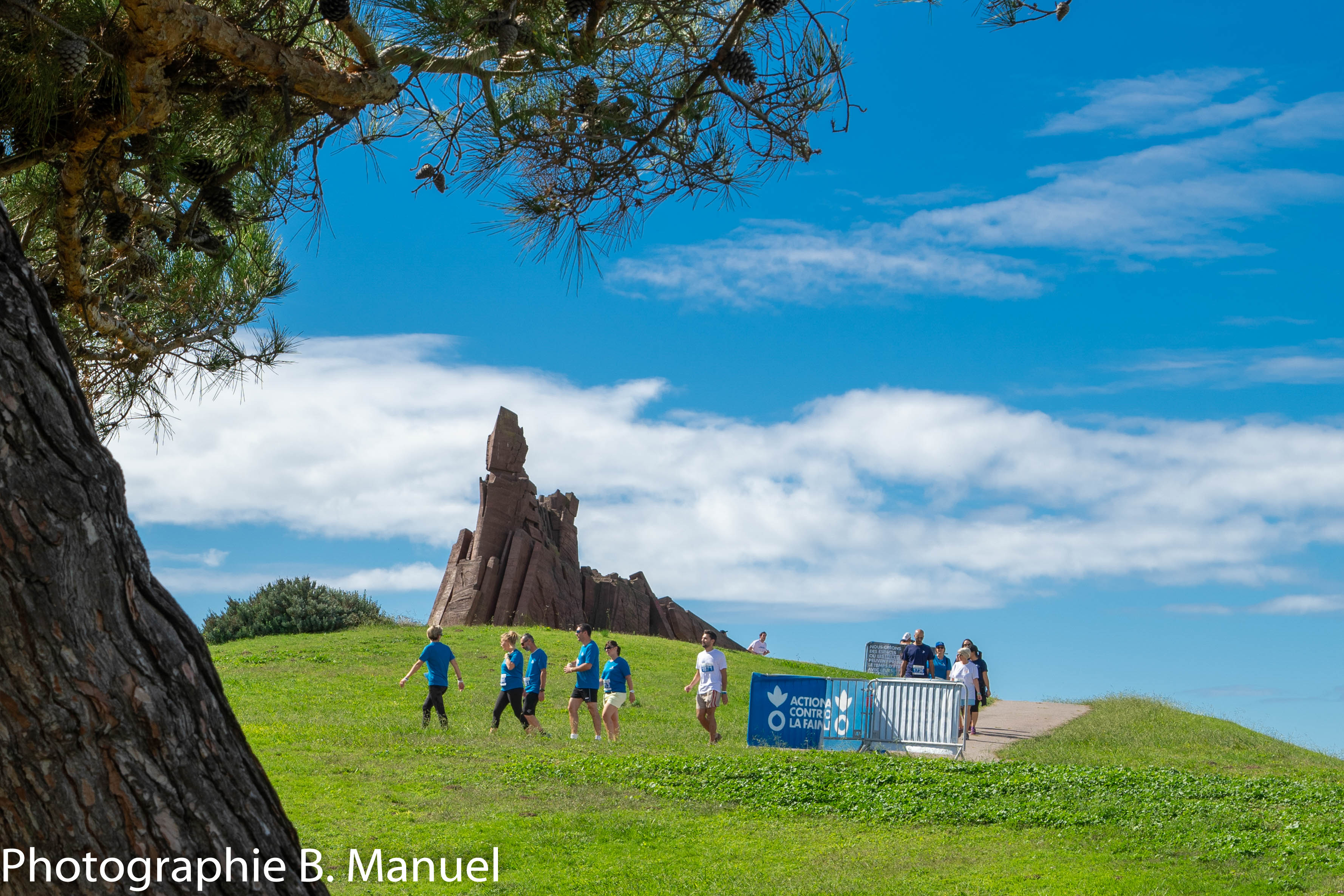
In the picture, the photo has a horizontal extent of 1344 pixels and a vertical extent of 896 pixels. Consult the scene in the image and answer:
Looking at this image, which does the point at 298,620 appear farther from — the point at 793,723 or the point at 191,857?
the point at 191,857

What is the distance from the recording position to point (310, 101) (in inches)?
262

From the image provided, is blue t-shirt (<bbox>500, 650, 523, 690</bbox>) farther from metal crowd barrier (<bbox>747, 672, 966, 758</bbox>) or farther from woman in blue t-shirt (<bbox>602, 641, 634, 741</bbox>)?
metal crowd barrier (<bbox>747, 672, 966, 758</bbox>)

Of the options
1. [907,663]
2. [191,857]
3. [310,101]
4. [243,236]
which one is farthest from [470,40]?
[907,663]

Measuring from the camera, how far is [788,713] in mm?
16172

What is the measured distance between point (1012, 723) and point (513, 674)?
41.1 ft

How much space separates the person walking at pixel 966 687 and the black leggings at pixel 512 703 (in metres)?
6.64

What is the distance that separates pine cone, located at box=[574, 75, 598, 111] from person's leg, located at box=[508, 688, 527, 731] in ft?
34.9

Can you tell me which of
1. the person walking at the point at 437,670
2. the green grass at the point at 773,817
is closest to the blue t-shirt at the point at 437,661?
the person walking at the point at 437,670

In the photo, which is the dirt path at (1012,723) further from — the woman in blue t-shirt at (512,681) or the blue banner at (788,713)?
the woman in blue t-shirt at (512,681)

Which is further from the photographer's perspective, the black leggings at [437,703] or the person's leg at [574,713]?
the black leggings at [437,703]

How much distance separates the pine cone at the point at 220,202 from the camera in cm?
709

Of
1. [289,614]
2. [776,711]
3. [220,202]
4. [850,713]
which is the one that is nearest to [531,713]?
[776,711]

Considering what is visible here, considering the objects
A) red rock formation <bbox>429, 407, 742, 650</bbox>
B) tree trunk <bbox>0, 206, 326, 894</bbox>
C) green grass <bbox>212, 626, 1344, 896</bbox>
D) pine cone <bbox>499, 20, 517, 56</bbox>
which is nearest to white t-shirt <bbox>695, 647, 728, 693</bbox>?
green grass <bbox>212, 626, 1344, 896</bbox>

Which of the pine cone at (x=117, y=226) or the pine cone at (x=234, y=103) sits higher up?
the pine cone at (x=234, y=103)
